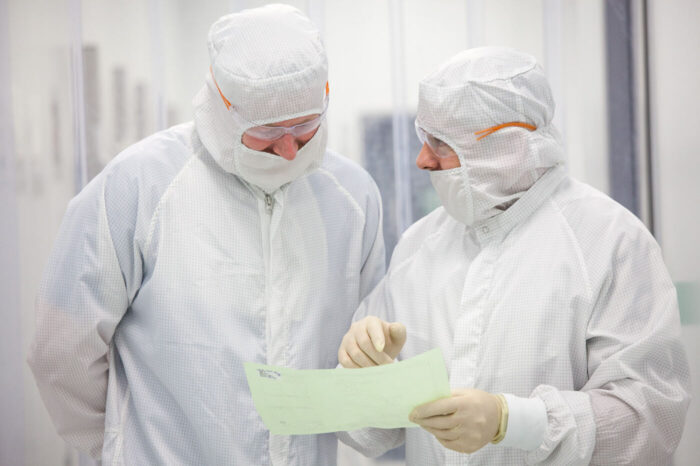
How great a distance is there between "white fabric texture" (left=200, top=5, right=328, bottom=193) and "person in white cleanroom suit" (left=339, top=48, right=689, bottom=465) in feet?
0.72

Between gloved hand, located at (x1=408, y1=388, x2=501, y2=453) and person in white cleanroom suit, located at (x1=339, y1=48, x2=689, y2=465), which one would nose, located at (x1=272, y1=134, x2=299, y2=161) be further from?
gloved hand, located at (x1=408, y1=388, x2=501, y2=453)

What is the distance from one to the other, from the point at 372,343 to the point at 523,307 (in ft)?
0.89

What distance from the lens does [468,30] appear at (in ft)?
6.56

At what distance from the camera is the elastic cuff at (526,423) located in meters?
1.09

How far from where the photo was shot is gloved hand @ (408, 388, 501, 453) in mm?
1040

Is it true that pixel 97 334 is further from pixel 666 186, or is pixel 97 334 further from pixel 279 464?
pixel 666 186

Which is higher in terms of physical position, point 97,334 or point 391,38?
point 391,38

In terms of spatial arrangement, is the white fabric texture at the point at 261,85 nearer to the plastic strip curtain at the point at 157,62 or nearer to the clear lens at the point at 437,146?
the clear lens at the point at 437,146

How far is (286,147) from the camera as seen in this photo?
131 cm

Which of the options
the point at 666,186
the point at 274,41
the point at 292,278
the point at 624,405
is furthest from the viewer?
the point at 666,186

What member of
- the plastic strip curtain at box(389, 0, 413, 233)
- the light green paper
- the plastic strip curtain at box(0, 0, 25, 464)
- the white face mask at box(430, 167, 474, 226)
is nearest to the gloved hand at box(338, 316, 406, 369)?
the light green paper

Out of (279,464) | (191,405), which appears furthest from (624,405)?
(191,405)

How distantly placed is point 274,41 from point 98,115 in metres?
0.93

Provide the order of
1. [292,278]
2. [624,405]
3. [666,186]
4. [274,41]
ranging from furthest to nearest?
1. [666,186]
2. [292,278]
3. [274,41]
4. [624,405]
